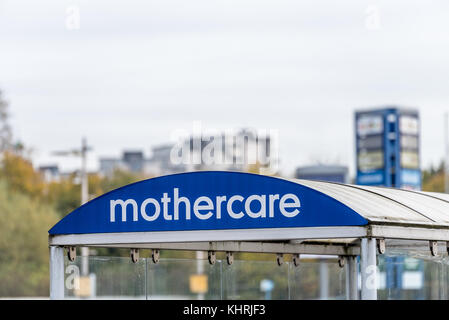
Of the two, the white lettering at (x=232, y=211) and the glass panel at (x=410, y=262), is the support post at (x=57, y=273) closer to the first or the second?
the white lettering at (x=232, y=211)

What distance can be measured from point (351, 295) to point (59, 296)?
7.87m

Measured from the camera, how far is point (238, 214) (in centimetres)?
1562

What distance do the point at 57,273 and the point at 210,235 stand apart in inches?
99.7

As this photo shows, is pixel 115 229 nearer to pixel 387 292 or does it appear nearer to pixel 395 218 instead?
pixel 395 218

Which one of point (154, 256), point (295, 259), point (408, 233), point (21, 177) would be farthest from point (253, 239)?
point (21, 177)

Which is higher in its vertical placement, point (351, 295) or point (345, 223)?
point (345, 223)

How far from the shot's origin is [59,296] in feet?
55.1

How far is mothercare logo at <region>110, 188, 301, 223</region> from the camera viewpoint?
Result: 603 inches

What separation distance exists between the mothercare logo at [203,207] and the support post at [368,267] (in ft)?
3.63

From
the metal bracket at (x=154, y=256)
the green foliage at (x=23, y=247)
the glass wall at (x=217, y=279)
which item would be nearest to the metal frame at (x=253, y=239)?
the metal bracket at (x=154, y=256)

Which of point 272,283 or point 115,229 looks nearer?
point 115,229

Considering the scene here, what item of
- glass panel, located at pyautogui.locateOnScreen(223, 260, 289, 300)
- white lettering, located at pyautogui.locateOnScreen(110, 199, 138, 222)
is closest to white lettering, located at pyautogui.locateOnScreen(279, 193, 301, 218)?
white lettering, located at pyautogui.locateOnScreen(110, 199, 138, 222)

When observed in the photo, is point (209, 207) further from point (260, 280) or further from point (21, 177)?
point (21, 177)
